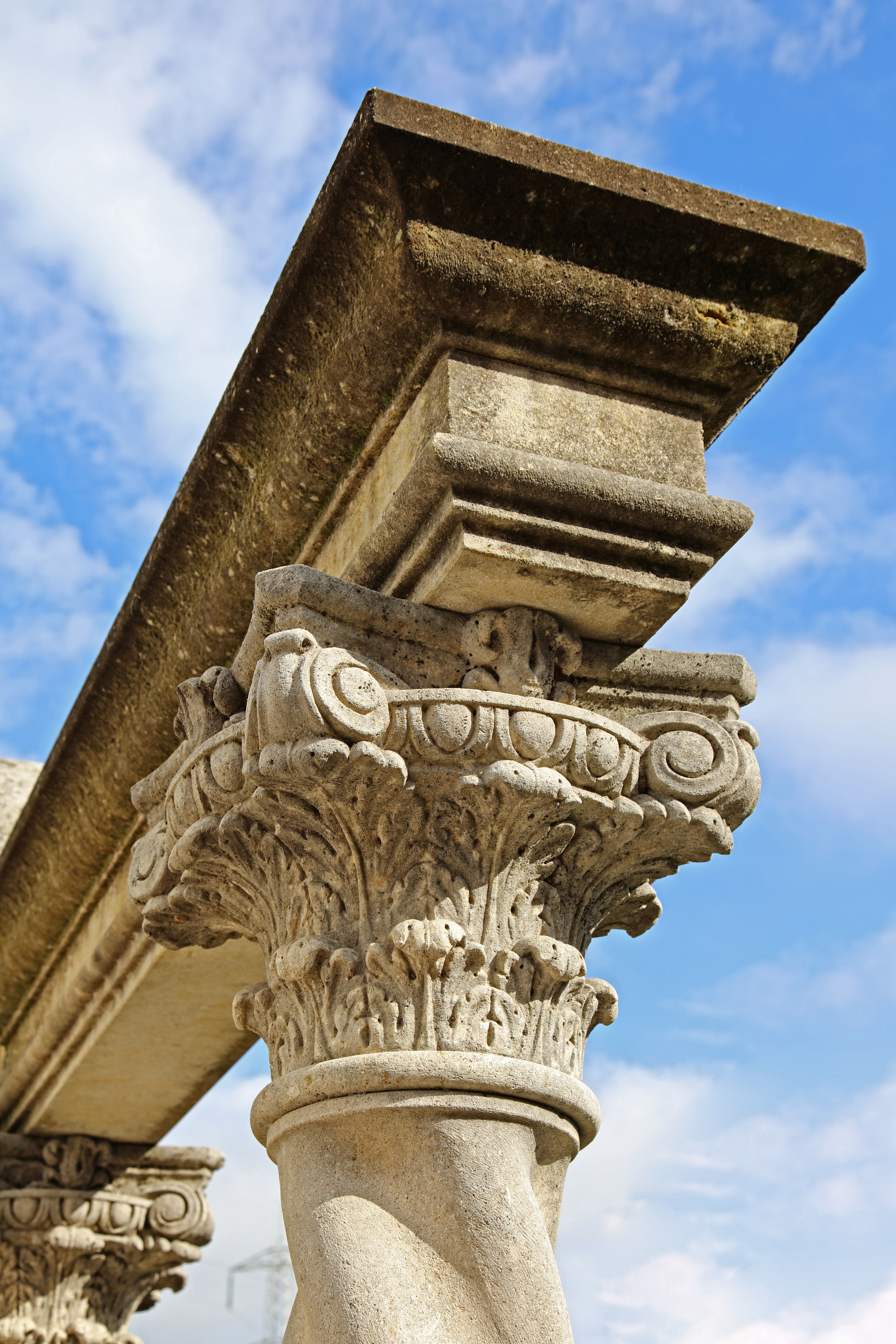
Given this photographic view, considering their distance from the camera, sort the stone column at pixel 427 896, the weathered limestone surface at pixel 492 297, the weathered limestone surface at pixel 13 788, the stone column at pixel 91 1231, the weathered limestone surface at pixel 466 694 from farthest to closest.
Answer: the weathered limestone surface at pixel 13 788
the stone column at pixel 91 1231
the weathered limestone surface at pixel 492 297
the weathered limestone surface at pixel 466 694
the stone column at pixel 427 896

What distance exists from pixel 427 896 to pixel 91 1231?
4.81 metres

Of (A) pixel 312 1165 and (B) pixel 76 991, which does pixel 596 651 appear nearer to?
(A) pixel 312 1165

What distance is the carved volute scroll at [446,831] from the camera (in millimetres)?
3084

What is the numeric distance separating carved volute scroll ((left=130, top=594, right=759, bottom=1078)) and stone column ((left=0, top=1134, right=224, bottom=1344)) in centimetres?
419

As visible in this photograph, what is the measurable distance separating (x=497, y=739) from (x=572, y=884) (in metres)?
0.50

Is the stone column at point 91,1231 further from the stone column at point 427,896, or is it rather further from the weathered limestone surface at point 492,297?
the weathered limestone surface at point 492,297

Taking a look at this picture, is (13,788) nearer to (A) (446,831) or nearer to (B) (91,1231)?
(B) (91,1231)

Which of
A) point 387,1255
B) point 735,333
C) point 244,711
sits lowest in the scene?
point 387,1255

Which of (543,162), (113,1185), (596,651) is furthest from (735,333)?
(113,1185)

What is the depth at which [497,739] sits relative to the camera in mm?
3143

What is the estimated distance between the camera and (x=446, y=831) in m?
3.24

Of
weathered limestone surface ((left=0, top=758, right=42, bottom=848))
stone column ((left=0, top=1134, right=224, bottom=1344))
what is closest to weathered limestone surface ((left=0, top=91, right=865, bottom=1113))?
stone column ((left=0, top=1134, right=224, bottom=1344))

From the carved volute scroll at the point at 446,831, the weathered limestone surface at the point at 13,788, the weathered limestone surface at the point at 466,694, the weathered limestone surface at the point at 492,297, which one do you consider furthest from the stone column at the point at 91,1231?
the weathered limestone surface at the point at 492,297

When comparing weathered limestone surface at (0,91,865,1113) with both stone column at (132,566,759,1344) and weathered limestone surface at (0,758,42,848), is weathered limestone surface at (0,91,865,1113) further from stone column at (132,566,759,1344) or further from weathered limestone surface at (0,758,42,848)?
weathered limestone surface at (0,758,42,848)
